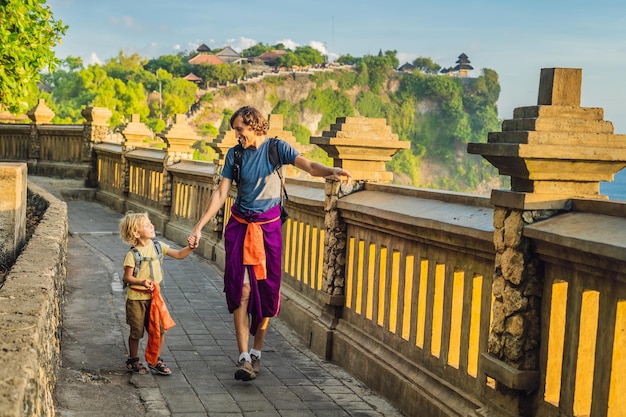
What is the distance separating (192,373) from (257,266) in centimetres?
88

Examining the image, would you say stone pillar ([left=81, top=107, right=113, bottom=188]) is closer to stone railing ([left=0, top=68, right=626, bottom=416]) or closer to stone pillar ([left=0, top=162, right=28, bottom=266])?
stone pillar ([left=0, top=162, right=28, bottom=266])

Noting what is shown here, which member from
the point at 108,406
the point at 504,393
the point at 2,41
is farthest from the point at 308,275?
the point at 2,41

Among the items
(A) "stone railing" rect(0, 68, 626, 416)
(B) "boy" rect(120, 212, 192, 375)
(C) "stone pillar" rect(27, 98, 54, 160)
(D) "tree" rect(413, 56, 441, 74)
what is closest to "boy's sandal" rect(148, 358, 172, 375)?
(B) "boy" rect(120, 212, 192, 375)

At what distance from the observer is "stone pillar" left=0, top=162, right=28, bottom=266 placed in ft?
23.6

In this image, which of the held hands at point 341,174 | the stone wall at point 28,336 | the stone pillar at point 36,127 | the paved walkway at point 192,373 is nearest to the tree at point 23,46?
the paved walkway at point 192,373

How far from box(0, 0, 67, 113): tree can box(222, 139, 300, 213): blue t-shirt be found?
6667mm

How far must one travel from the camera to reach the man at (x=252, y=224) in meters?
5.92

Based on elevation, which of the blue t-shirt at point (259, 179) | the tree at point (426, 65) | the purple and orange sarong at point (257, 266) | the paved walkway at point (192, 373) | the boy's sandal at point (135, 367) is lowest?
the paved walkway at point (192, 373)

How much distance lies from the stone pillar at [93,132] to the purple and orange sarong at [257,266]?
16434mm

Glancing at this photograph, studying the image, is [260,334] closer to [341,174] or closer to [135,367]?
[135,367]

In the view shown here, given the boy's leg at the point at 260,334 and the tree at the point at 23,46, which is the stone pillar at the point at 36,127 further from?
the boy's leg at the point at 260,334

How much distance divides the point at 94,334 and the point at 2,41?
235 inches

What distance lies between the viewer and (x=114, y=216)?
→ 58.1 ft

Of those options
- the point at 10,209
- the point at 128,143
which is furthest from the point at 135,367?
the point at 128,143
